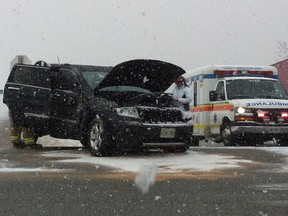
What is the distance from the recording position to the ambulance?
1215cm

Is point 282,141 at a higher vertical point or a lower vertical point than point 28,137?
lower

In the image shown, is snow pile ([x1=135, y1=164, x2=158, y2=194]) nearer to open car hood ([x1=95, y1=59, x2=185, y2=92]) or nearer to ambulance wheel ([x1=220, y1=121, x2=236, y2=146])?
open car hood ([x1=95, y1=59, x2=185, y2=92])

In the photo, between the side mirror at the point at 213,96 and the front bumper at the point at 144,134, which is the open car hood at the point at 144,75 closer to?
the front bumper at the point at 144,134

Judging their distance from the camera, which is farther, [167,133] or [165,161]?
[167,133]

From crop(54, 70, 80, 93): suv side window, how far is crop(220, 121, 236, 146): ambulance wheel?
194 inches

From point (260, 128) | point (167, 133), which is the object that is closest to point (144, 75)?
point (167, 133)

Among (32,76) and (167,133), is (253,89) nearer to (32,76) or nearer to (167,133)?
(167,133)

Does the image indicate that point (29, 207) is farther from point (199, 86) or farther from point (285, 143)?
point (199, 86)

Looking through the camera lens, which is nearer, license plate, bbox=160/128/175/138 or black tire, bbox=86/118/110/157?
black tire, bbox=86/118/110/157

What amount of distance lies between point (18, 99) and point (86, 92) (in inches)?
87.8

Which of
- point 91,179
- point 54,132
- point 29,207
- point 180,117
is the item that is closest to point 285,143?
point 180,117

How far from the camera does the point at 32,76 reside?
1037 cm

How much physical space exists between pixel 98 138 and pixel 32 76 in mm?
2727

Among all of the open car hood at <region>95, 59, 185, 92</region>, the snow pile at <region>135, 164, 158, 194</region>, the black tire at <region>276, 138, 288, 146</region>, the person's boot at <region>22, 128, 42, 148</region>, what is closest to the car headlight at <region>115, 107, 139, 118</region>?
the open car hood at <region>95, 59, 185, 92</region>
